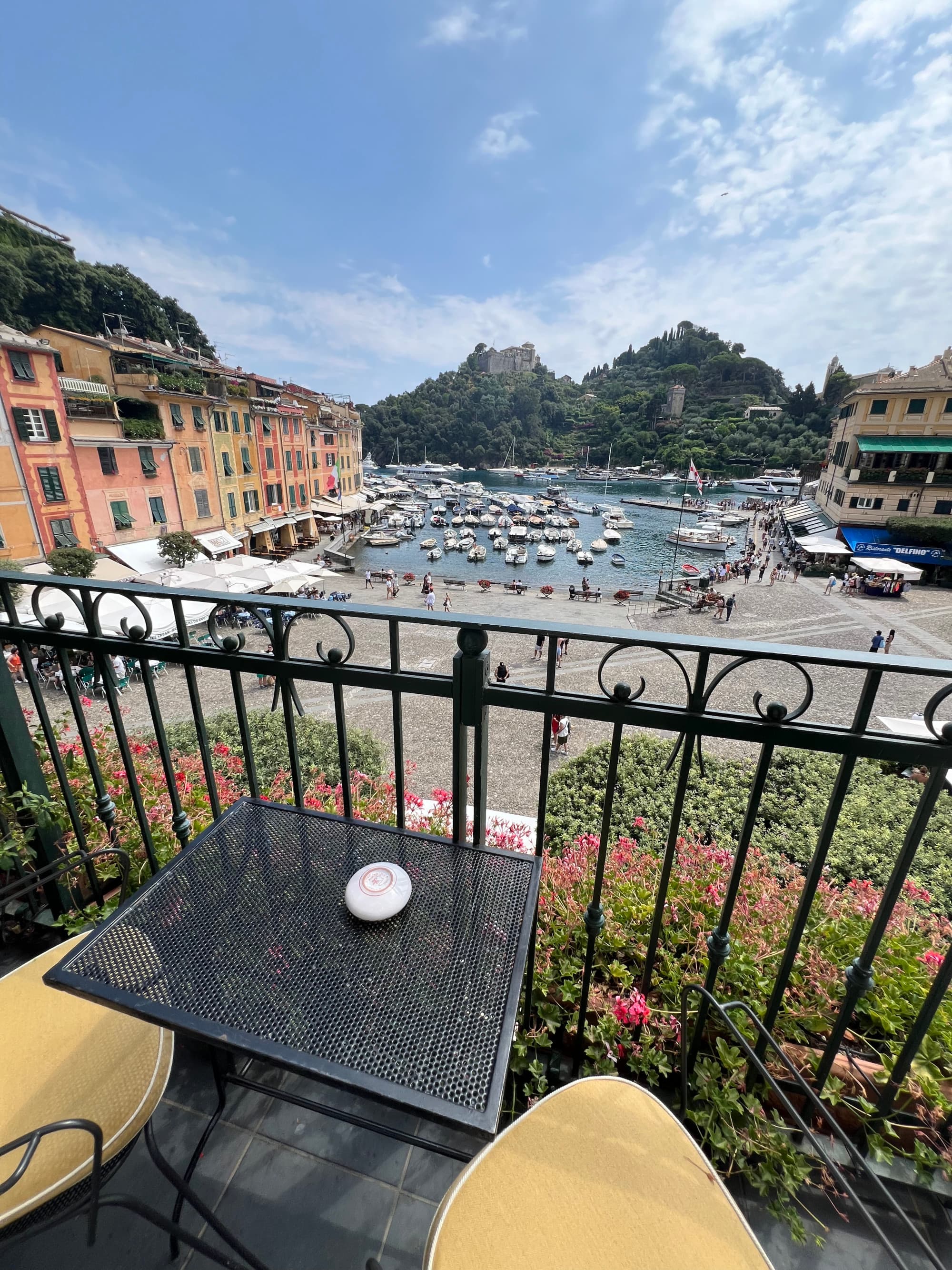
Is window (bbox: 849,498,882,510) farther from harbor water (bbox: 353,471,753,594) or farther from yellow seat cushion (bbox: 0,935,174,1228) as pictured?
yellow seat cushion (bbox: 0,935,174,1228)

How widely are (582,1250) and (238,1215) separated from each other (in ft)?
3.39

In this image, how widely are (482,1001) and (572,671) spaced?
42.5 ft

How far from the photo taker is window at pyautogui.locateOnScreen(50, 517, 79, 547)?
55.3 ft

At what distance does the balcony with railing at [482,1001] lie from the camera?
3.44 feet

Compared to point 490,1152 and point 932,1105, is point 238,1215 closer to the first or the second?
point 490,1152

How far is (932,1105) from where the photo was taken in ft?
4.63

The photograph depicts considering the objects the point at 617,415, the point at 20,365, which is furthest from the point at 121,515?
the point at 617,415

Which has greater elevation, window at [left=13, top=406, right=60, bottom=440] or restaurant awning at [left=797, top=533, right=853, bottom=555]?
window at [left=13, top=406, right=60, bottom=440]

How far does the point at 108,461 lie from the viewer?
18562 millimetres

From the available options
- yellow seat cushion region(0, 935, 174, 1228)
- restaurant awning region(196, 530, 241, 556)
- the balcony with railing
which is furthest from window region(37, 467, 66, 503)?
yellow seat cushion region(0, 935, 174, 1228)

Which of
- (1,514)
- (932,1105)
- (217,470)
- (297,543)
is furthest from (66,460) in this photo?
(932,1105)

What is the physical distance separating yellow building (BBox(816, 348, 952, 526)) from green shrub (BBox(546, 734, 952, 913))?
2757 centimetres

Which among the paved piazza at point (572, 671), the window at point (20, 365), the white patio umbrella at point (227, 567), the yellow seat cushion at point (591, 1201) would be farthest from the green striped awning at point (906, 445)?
the window at point (20, 365)

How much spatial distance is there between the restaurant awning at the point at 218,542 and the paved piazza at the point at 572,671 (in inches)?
217
